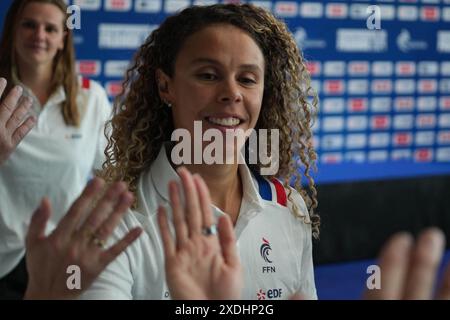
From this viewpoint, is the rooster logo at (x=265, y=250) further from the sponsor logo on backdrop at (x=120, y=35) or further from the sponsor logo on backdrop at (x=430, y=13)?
the sponsor logo on backdrop at (x=430, y=13)

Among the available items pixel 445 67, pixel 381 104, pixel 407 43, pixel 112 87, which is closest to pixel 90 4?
pixel 112 87

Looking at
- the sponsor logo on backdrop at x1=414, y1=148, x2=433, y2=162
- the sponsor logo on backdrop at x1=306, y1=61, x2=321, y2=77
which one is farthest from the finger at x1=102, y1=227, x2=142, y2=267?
the sponsor logo on backdrop at x1=414, y1=148, x2=433, y2=162

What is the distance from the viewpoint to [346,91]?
372cm

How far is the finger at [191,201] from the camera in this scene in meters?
0.84

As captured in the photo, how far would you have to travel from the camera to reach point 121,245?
2.75 feet

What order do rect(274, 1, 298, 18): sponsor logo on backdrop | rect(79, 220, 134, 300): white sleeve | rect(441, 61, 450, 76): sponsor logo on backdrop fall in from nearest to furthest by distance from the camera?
rect(79, 220, 134, 300): white sleeve
rect(274, 1, 298, 18): sponsor logo on backdrop
rect(441, 61, 450, 76): sponsor logo on backdrop

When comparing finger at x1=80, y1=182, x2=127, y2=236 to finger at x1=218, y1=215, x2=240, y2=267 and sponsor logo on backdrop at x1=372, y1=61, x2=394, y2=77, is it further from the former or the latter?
sponsor logo on backdrop at x1=372, y1=61, x2=394, y2=77

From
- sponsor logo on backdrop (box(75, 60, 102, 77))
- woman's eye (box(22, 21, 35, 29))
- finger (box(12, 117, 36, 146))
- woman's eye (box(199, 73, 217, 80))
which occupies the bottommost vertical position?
finger (box(12, 117, 36, 146))

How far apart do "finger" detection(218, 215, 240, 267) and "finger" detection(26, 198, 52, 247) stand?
21 centimetres

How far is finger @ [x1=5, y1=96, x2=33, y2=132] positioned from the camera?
1.25 m

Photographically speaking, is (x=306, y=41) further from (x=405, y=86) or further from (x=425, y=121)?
(x=425, y=121)

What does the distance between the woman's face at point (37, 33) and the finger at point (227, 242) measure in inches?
55.5

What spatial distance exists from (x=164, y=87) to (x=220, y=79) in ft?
0.53
